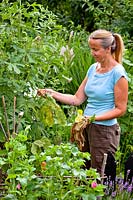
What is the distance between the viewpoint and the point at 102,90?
15.3 feet

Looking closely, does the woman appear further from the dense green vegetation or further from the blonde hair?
the dense green vegetation

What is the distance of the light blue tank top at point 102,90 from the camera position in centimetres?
465

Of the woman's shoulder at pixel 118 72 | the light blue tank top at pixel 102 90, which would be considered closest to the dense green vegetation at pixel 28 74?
the light blue tank top at pixel 102 90

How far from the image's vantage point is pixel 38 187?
3.13 meters

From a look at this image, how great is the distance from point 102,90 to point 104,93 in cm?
3

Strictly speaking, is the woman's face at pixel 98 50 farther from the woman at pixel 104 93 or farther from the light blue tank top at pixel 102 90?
the light blue tank top at pixel 102 90

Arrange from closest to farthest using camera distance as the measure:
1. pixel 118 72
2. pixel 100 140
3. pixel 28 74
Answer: pixel 28 74 < pixel 118 72 < pixel 100 140

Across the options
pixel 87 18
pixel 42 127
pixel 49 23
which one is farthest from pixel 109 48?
pixel 87 18

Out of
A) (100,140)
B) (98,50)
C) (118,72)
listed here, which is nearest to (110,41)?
(98,50)

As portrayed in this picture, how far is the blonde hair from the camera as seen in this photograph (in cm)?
467

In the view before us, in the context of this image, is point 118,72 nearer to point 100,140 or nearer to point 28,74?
point 100,140

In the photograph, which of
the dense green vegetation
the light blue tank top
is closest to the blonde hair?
the light blue tank top

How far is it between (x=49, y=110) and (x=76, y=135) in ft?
1.95

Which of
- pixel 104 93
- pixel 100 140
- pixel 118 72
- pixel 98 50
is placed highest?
pixel 98 50
